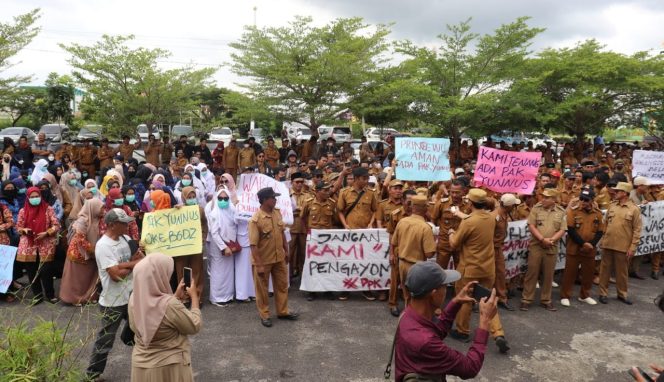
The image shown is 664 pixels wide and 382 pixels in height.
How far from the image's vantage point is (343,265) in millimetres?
7188

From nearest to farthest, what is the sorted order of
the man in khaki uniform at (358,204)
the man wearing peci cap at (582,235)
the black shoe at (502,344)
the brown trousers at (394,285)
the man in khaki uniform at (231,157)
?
the black shoe at (502,344), the brown trousers at (394,285), the man wearing peci cap at (582,235), the man in khaki uniform at (358,204), the man in khaki uniform at (231,157)

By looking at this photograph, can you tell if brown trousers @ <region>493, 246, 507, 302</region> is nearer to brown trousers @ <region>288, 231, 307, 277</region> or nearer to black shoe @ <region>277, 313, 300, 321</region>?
black shoe @ <region>277, 313, 300, 321</region>

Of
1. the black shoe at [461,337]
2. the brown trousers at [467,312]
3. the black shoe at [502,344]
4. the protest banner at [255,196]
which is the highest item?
the protest banner at [255,196]

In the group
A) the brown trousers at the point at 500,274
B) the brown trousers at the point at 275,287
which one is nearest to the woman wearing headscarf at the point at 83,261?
the brown trousers at the point at 275,287

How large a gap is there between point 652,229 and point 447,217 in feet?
14.2

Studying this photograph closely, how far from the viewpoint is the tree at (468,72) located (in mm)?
15828

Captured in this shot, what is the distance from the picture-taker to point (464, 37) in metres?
16.2

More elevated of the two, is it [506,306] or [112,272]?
[112,272]

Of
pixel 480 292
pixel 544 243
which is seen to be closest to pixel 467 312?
pixel 544 243

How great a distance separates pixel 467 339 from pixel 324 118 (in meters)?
12.2

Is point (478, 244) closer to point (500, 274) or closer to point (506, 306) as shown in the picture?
point (500, 274)

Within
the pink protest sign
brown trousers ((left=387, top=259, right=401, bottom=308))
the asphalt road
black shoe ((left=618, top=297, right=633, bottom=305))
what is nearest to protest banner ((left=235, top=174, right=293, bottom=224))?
the asphalt road

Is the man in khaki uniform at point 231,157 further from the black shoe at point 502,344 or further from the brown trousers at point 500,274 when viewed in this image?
the black shoe at point 502,344

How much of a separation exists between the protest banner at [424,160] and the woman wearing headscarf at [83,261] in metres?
4.84
